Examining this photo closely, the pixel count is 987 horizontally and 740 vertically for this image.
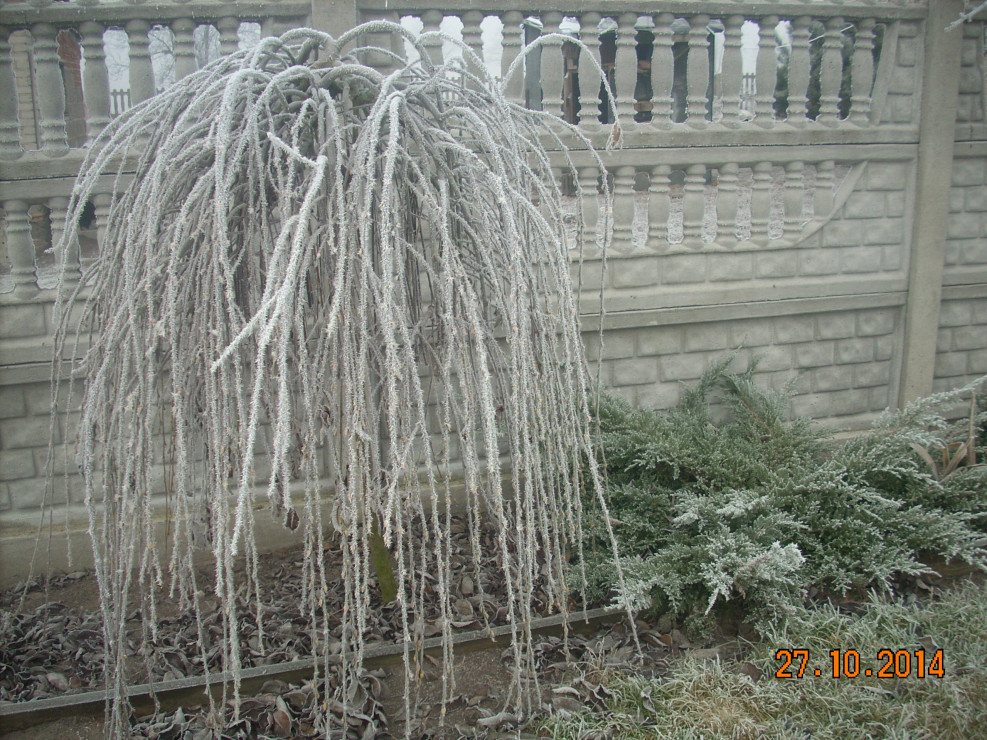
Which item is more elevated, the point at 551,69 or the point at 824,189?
the point at 551,69

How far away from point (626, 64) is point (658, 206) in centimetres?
75

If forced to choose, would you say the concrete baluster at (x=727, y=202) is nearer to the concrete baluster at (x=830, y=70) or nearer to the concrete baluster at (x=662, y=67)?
the concrete baluster at (x=662, y=67)

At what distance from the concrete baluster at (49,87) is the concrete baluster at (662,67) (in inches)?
111

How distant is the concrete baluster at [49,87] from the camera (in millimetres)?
2945

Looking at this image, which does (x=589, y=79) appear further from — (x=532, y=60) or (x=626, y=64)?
(x=532, y=60)

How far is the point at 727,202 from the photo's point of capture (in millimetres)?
3844

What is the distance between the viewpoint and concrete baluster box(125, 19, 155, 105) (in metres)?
3.00

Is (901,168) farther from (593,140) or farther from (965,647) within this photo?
(965,647)

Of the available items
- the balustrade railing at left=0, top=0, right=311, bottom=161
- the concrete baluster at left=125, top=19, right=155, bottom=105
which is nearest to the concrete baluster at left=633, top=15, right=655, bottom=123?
the balustrade railing at left=0, top=0, right=311, bottom=161

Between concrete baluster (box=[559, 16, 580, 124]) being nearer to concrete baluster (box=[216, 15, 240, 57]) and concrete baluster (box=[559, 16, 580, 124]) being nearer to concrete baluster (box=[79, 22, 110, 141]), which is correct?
concrete baluster (box=[216, 15, 240, 57])

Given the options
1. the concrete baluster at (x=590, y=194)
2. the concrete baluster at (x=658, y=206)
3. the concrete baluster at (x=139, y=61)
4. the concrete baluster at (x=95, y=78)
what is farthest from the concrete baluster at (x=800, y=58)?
the concrete baluster at (x=95, y=78)

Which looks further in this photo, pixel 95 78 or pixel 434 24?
pixel 434 24

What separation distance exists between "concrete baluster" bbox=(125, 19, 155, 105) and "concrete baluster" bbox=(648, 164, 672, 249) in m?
2.49

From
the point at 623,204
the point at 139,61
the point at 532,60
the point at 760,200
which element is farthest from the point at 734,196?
the point at 139,61
